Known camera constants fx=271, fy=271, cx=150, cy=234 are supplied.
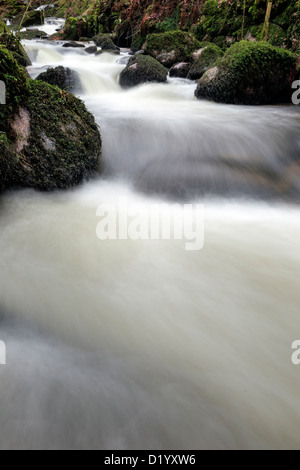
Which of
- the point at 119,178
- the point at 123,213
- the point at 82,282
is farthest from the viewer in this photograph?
the point at 119,178

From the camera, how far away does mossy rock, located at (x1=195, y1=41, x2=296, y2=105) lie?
540cm

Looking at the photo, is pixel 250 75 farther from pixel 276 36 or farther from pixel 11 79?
pixel 11 79

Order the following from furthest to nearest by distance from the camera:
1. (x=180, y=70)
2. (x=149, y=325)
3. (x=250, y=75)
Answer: (x=180, y=70)
(x=250, y=75)
(x=149, y=325)

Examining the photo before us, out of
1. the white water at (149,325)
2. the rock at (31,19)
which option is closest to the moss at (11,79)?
the white water at (149,325)

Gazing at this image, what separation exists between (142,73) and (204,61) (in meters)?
1.78

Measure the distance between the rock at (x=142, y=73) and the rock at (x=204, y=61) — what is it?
0.86 metres

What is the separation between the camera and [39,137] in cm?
276

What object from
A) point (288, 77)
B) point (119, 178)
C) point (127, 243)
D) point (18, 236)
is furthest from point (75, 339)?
point (288, 77)

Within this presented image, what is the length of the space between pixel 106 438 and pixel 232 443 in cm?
46

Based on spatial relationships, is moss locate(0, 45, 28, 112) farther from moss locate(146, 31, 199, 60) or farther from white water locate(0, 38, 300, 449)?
moss locate(146, 31, 199, 60)

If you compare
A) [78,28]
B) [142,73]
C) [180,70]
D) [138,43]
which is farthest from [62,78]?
[78,28]

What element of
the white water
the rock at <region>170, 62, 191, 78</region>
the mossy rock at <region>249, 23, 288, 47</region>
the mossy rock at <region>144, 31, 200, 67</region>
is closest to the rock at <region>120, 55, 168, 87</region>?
the rock at <region>170, 62, 191, 78</region>

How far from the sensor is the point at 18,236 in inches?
87.4
